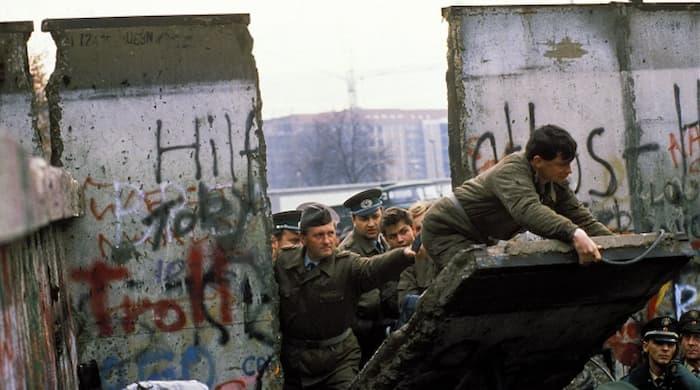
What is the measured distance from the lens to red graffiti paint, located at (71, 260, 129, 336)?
9.93m

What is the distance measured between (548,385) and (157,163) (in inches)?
137

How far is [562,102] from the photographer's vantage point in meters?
11.0

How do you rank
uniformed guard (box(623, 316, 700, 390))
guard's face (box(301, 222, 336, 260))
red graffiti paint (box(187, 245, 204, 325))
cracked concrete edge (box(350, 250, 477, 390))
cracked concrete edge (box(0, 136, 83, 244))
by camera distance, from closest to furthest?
cracked concrete edge (box(0, 136, 83, 244))
cracked concrete edge (box(350, 250, 477, 390))
uniformed guard (box(623, 316, 700, 390))
guard's face (box(301, 222, 336, 260))
red graffiti paint (box(187, 245, 204, 325))

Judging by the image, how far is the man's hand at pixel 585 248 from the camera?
272 inches

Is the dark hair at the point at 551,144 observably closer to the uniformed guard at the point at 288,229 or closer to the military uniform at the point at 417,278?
the military uniform at the point at 417,278

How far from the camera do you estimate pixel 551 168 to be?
7.50m

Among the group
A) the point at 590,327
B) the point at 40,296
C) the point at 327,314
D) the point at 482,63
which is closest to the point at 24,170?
the point at 40,296

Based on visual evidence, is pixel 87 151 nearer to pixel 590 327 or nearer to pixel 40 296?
pixel 40 296

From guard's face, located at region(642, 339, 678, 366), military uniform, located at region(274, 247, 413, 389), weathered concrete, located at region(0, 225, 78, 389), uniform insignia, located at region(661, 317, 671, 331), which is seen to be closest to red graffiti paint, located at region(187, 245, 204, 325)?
military uniform, located at region(274, 247, 413, 389)

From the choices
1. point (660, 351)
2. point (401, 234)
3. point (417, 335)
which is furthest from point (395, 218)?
point (417, 335)

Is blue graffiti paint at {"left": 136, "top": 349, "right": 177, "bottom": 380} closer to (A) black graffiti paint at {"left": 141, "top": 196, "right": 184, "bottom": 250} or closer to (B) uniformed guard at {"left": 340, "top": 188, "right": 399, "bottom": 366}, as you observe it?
(A) black graffiti paint at {"left": 141, "top": 196, "right": 184, "bottom": 250}

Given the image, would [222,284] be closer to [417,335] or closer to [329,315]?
[329,315]

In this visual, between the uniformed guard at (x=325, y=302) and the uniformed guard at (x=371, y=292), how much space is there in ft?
2.40

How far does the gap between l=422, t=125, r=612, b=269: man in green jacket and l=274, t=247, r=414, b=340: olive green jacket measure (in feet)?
3.79
